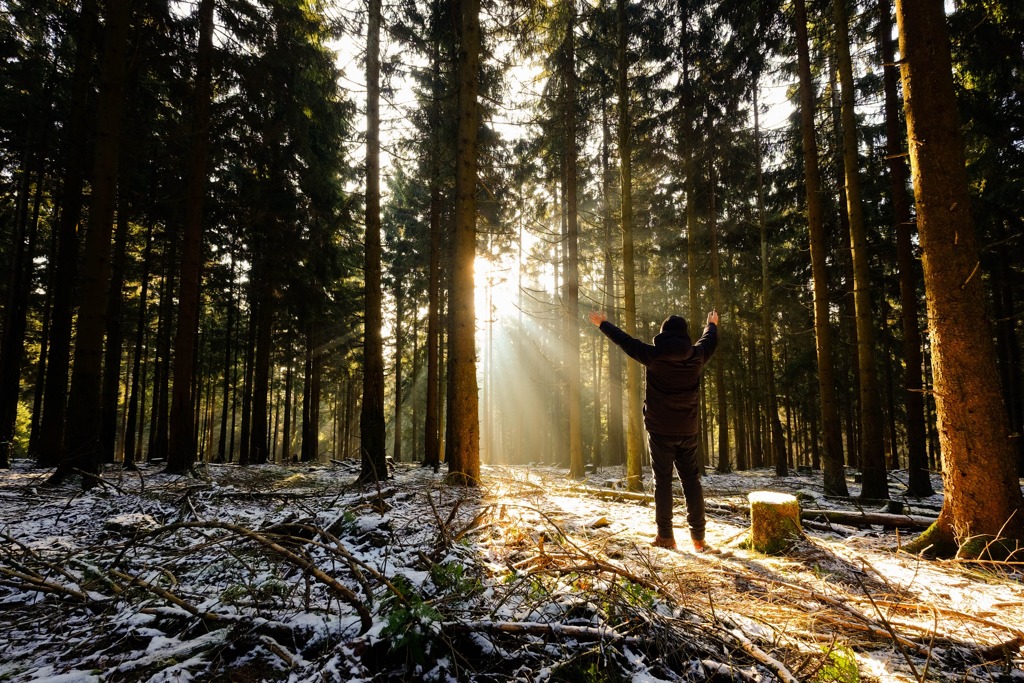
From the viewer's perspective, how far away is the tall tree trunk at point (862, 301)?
8.18m

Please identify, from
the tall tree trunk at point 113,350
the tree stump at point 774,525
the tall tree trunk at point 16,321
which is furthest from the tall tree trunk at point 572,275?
the tall tree trunk at point 16,321

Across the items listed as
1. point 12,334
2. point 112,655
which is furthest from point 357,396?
point 112,655

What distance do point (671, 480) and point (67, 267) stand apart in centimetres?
1255

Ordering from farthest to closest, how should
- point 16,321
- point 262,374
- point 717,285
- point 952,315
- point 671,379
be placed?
point 262,374
point 717,285
point 16,321
point 671,379
point 952,315

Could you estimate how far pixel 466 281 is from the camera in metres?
7.63

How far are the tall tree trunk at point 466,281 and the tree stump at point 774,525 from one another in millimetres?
4413

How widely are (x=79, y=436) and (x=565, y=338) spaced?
420 inches

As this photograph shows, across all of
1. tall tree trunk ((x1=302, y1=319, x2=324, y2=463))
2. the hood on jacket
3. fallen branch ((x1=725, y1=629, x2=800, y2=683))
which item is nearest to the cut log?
the hood on jacket

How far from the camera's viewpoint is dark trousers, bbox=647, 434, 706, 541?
4441mm

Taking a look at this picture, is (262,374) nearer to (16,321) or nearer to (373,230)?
(16,321)

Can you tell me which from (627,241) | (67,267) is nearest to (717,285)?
(627,241)

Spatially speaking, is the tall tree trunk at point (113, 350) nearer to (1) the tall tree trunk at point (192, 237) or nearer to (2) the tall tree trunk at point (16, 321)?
(2) the tall tree trunk at point (16, 321)

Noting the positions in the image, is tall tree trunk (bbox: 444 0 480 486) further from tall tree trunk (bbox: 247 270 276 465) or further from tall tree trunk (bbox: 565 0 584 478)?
tall tree trunk (bbox: 247 270 276 465)

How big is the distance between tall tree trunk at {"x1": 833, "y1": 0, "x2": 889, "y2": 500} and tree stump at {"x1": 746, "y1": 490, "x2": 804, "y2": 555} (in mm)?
5526
